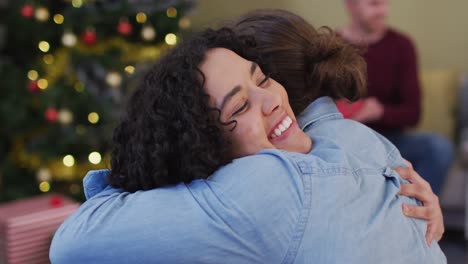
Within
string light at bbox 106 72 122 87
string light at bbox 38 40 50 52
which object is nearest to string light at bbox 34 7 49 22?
string light at bbox 38 40 50 52

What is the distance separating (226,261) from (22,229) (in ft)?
3.82

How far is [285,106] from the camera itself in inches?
38.7

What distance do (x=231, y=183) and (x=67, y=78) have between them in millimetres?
2165

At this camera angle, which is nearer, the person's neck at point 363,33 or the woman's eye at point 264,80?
the woman's eye at point 264,80

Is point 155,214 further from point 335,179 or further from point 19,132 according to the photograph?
point 19,132

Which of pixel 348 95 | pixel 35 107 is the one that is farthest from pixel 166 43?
pixel 348 95

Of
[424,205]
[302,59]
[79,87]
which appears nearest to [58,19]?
[79,87]

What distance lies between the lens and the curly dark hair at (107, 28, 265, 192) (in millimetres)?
890

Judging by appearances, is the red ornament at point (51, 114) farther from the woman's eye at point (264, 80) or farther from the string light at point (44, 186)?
the woman's eye at point (264, 80)

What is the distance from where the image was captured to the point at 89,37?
2758 mm

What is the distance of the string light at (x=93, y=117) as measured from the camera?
2805mm

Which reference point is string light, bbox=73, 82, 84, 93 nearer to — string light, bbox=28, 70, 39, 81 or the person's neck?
string light, bbox=28, 70, 39, 81

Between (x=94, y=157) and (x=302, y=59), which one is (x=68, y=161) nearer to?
(x=94, y=157)

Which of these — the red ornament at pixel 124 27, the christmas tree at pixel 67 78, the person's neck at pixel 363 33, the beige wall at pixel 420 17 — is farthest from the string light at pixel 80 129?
the beige wall at pixel 420 17
